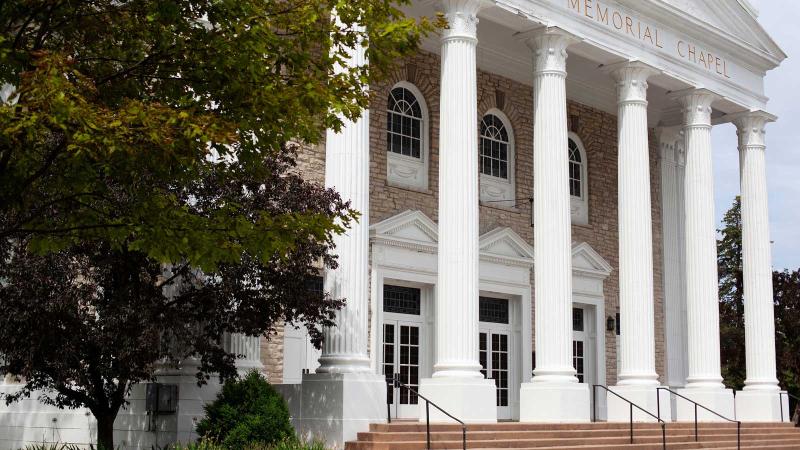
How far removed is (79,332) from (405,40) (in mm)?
6924

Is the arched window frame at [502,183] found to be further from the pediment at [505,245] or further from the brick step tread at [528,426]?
the brick step tread at [528,426]

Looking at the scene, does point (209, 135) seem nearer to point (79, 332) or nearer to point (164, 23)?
point (164, 23)

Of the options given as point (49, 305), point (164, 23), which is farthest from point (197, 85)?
point (49, 305)

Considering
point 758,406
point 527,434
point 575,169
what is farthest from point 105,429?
point 758,406

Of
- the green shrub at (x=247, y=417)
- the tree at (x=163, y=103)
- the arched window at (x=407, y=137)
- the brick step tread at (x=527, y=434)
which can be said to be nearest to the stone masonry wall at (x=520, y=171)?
the arched window at (x=407, y=137)

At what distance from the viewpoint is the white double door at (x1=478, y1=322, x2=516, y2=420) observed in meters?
25.3

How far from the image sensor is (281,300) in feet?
51.7

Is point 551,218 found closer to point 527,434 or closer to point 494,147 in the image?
point 527,434

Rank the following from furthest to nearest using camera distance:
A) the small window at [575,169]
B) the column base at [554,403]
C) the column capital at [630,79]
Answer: the small window at [575,169]
the column capital at [630,79]
the column base at [554,403]

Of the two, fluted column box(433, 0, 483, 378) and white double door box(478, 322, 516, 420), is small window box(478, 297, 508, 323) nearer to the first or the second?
white double door box(478, 322, 516, 420)

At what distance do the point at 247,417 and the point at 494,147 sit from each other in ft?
42.2

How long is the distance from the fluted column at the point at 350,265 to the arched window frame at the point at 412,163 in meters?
5.94

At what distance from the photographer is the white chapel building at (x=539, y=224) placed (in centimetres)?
1823

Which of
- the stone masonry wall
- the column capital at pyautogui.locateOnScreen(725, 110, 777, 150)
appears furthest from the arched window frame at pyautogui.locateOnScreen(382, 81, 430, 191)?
the column capital at pyautogui.locateOnScreen(725, 110, 777, 150)
